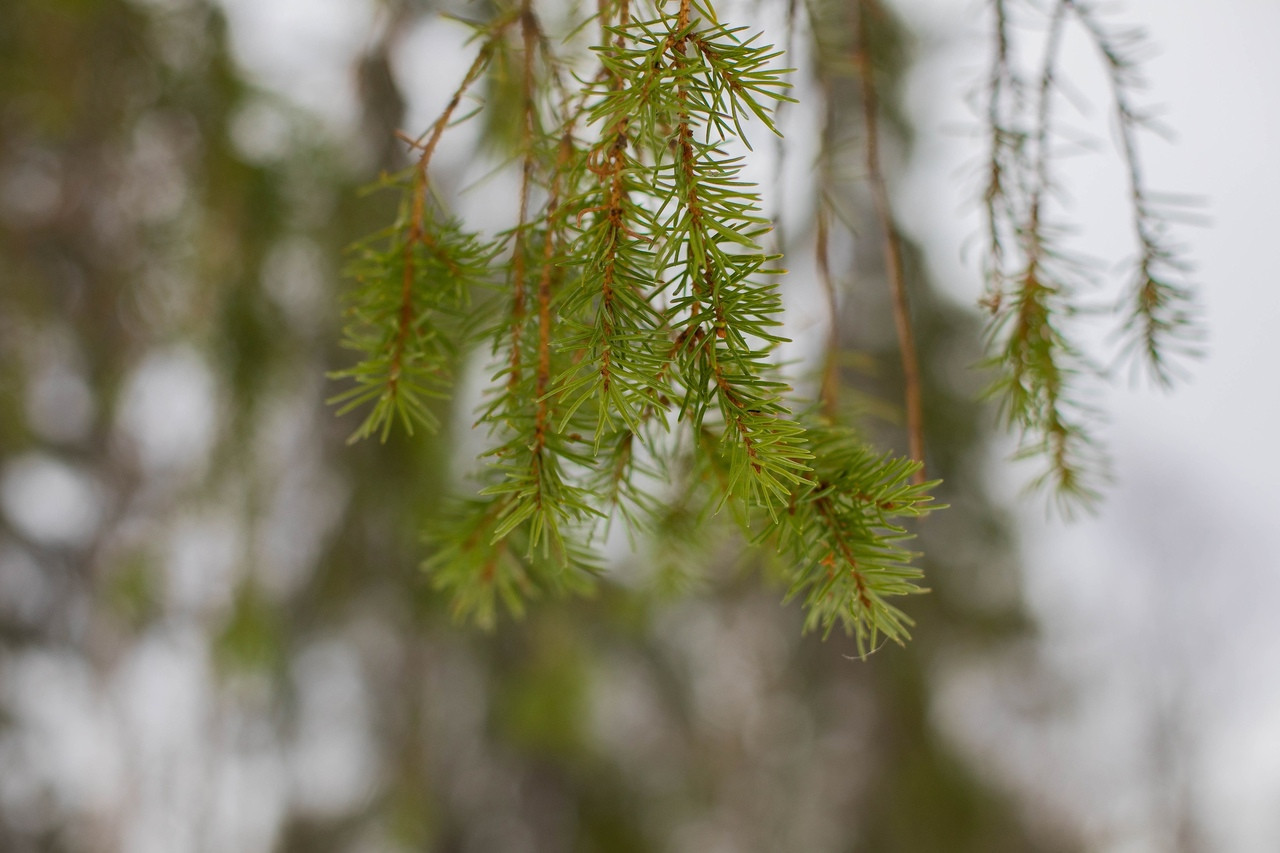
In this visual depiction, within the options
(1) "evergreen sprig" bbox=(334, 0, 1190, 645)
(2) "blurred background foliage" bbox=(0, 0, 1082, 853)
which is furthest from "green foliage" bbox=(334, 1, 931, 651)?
(2) "blurred background foliage" bbox=(0, 0, 1082, 853)

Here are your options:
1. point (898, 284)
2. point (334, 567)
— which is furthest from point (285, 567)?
point (898, 284)

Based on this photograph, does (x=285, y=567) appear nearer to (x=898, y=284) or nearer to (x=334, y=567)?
(x=334, y=567)

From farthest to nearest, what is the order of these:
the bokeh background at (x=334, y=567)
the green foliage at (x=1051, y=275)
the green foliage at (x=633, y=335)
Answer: the bokeh background at (x=334, y=567)
the green foliage at (x=1051, y=275)
the green foliage at (x=633, y=335)

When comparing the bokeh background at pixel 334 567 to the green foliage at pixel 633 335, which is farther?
the bokeh background at pixel 334 567

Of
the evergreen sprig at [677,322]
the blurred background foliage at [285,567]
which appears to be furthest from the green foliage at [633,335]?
the blurred background foliage at [285,567]

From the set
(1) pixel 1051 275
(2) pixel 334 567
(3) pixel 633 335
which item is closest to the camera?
(3) pixel 633 335

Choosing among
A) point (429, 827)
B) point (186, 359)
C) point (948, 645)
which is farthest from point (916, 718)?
point (186, 359)

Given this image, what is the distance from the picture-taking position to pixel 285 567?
1.55 meters

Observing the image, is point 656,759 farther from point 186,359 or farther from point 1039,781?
point 186,359

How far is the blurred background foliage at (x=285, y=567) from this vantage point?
1127 mm

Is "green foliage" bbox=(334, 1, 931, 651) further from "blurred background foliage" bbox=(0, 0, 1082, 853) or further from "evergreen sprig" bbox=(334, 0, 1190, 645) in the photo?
"blurred background foliage" bbox=(0, 0, 1082, 853)

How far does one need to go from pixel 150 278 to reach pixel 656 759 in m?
2.28

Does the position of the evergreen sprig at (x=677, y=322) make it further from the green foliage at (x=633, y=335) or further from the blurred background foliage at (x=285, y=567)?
the blurred background foliage at (x=285, y=567)

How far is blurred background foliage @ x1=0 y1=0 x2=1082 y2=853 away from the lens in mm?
1127
